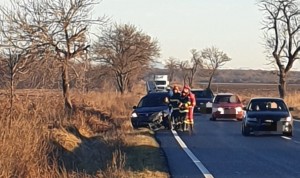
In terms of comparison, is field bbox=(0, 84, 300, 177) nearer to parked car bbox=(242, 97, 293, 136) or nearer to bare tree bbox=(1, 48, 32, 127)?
bare tree bbox=(1, 48, 32, 127)

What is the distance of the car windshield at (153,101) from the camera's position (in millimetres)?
33066

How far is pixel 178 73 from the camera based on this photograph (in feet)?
419

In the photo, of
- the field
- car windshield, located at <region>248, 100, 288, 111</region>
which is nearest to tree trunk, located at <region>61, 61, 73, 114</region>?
the field

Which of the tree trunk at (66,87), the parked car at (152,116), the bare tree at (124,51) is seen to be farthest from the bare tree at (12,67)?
the bare tree at (124,51)

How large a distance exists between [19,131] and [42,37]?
2253cm

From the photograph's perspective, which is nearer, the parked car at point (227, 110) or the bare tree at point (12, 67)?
the bare tree at point (12, 67)

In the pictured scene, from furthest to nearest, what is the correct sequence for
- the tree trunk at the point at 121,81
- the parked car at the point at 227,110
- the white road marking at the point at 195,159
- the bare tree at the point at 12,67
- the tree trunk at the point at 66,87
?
the tree trunk at the point at 121,81
the parked car at the point at 227,110
the tree trunk at the point at 66,87
the bare tree at the point at 12,67
the white road marking at the point at 195,159

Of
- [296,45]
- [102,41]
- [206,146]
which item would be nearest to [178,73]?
[102,41]

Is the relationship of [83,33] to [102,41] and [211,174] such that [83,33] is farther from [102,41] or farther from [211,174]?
[102,41]

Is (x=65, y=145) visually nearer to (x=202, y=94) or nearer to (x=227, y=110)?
(x=227, y=110)

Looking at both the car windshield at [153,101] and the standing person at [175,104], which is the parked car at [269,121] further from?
the car windshield at [153,101]

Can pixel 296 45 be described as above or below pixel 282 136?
above

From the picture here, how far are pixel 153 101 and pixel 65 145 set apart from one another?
24.6 ft

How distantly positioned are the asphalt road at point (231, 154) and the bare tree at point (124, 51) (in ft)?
132
